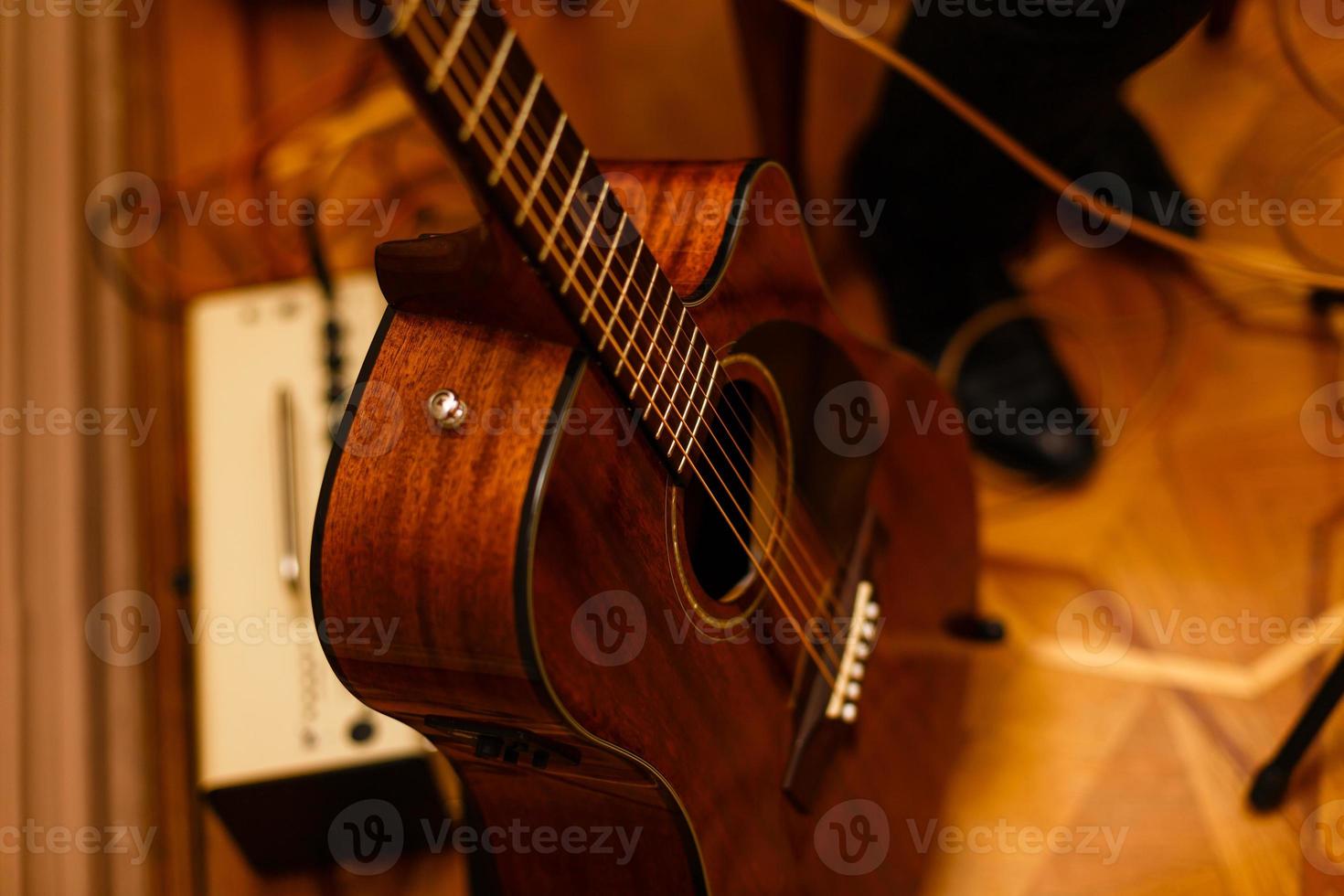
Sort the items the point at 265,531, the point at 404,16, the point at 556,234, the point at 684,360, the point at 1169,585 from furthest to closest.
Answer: the point at 1169,585
the point at 265,531
the point at 684,360
the point at 556,234
the point at 404,16

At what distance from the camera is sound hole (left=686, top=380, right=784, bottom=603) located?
67 centimetres

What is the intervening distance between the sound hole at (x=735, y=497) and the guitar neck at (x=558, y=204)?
0.04 metres

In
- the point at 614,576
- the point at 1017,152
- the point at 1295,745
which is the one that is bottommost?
the point at 1295,745

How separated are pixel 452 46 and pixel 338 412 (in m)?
0.59

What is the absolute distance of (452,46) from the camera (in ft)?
1.40

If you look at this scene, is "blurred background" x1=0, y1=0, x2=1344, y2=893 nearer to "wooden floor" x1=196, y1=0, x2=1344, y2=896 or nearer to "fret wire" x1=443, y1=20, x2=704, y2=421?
"wooden floor" x1=196, y1=0, x2=1344, y2=896

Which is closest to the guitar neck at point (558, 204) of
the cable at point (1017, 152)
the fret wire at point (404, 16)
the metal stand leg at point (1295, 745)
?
the fret wire at point (404, 16)

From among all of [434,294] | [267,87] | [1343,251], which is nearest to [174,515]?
[267,87]

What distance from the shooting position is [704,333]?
656 mm

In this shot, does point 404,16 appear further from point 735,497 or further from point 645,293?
point 735,497

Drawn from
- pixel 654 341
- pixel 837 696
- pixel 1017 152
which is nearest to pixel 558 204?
pixel 654 341

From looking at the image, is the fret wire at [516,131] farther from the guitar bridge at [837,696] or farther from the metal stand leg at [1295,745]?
the metal stand leg at [1295,745]

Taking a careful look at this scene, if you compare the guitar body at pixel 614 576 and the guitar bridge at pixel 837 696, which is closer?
the guitar body at pixel 614 576

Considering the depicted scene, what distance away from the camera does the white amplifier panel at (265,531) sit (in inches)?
33.3
